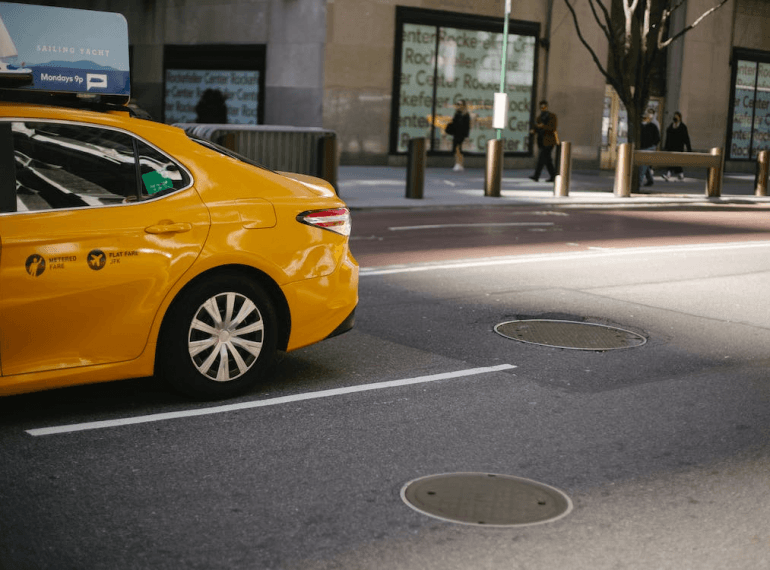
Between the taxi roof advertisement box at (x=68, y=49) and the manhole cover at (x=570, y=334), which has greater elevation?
the taxi roof advertisement box at (x=68, y=49)

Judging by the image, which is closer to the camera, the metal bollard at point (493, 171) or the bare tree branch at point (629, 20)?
the metal bollard at point (493, 171)

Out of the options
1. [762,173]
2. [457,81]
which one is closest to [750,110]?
[457,81]

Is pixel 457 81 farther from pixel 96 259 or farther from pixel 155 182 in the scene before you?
pixel 96 259

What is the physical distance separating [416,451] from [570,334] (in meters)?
3.17

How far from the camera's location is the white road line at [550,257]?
11359 millimetres

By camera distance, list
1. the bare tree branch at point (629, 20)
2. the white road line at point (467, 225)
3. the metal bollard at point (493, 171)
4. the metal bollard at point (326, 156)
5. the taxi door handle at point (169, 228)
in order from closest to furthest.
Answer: the taxi door handle at point (169, 228)
the white road line at point (467, 225)
the metal bollard at point (326, 156)
the metal bollard at point (493, 171)
the bare tree branch at point (629, 20)

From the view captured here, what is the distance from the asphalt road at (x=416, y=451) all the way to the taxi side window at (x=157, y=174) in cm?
117

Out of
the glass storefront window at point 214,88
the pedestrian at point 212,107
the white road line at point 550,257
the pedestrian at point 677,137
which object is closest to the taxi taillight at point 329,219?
the white road line at point 550,257

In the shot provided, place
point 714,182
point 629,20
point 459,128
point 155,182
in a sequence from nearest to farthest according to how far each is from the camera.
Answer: point 155,182, point 629,20, point 714,182, point 459,128

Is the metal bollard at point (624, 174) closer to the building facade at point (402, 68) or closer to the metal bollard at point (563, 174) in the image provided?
the metal bollard at point (563, 174)

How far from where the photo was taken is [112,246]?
18.4 ft

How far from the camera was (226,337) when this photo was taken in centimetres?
607

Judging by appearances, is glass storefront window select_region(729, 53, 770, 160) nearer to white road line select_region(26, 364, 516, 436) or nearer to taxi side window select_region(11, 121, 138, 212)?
white road line select_region(26, 364, 516, 436)

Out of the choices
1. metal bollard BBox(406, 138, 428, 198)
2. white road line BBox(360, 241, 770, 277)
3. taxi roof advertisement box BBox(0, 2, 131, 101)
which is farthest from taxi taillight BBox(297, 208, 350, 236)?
metal bollard BBox(406, 138, 428, 198)
